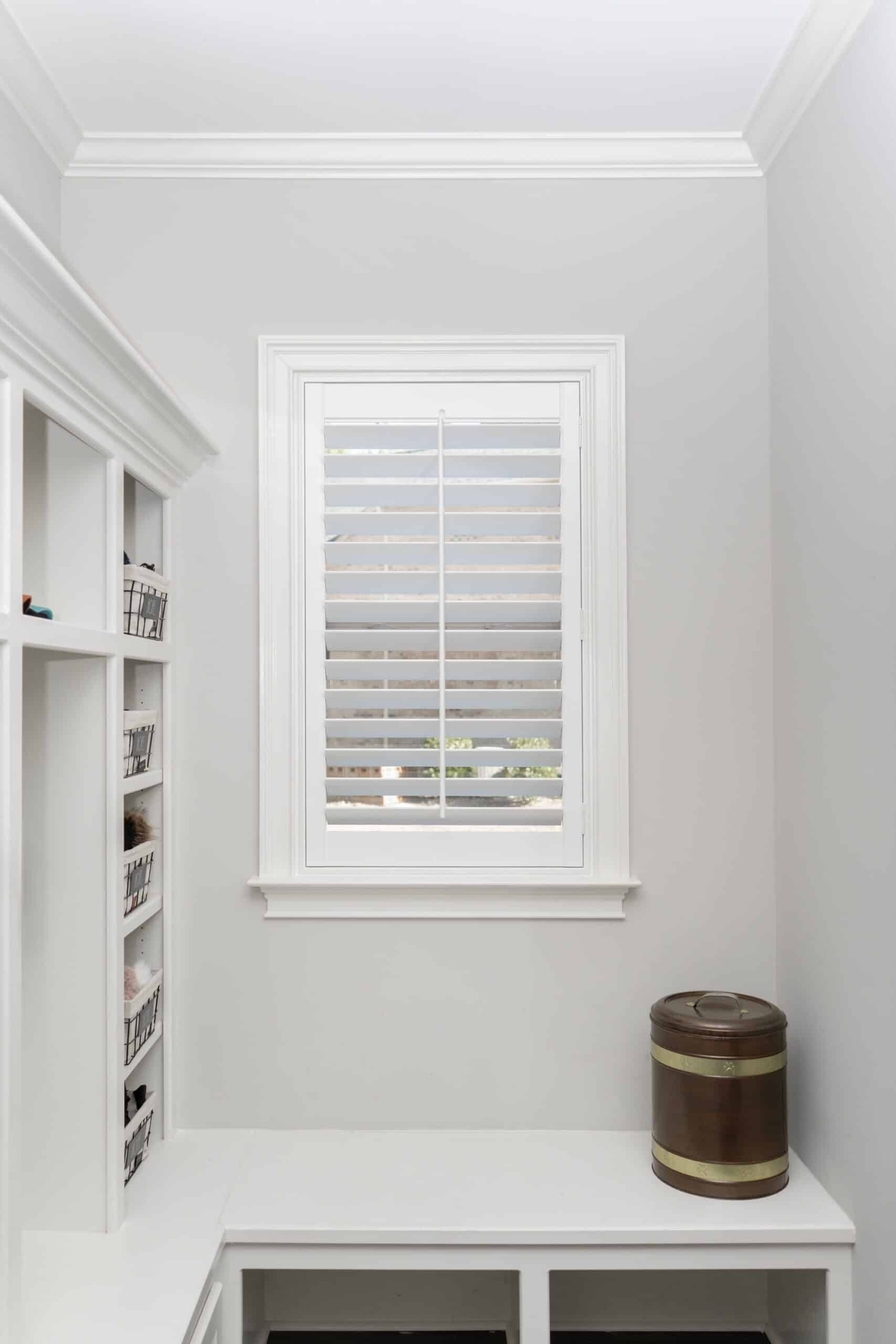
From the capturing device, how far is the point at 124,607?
1.83m

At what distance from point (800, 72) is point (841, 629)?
3.38ft

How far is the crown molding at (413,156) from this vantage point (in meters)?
2.11

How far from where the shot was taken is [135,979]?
192 centimetres

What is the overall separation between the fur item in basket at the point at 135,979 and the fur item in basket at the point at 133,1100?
191 mm

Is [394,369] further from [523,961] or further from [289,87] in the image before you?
[523,961]

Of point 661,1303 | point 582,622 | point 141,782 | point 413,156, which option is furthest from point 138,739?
point 661,1303

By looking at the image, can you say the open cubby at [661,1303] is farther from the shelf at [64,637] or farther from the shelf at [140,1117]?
the shelf at [64,637]

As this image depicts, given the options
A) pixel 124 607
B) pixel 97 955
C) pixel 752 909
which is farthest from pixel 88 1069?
pixel 752 909

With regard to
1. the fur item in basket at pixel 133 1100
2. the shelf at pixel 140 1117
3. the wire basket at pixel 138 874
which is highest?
the wire basket at pixel 138 874

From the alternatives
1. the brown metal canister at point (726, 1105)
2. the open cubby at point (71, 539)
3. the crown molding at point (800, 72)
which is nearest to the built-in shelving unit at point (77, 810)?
the open cubby at point (71, 539)

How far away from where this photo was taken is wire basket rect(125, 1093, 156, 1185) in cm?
188

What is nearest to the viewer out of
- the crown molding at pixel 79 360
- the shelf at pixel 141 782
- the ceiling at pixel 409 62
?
the crown molding at pixel 79 360

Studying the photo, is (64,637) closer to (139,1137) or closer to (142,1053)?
(142,1053)

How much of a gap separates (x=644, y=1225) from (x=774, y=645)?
1139 millimetres
